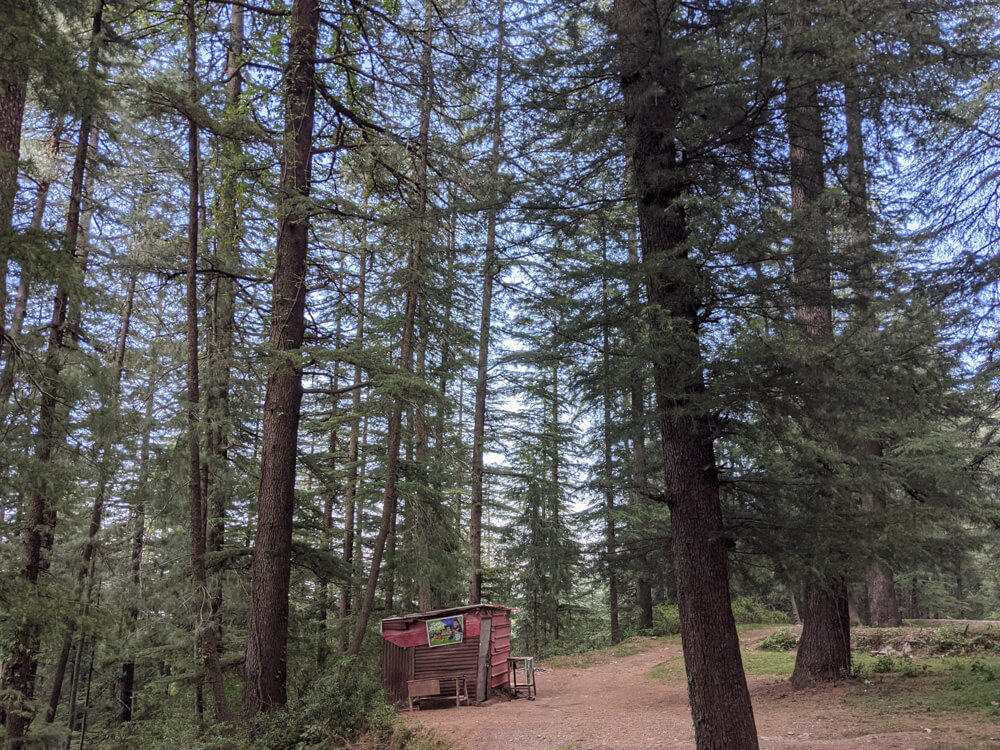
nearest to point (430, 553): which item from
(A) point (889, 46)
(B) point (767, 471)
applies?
(B) point (767, 471)

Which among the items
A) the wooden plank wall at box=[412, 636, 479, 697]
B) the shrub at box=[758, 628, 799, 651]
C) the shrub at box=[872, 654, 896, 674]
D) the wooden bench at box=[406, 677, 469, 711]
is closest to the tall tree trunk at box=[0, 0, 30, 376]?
the wooden plank wall at box=[412, 636, 479, 697]

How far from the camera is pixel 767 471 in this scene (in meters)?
6.81

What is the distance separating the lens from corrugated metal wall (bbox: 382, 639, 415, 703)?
36.8 ft

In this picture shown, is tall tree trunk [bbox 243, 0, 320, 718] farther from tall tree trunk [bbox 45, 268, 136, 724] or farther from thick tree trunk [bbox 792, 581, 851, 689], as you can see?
thick tree trunk [bbox 792, 581, 851, 689]

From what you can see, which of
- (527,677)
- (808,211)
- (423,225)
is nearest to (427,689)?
(527,677)

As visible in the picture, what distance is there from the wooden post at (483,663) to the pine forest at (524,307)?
1477 millimetres

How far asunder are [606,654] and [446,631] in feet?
28.8

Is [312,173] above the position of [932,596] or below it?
above

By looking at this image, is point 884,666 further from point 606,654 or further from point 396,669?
point 606,654

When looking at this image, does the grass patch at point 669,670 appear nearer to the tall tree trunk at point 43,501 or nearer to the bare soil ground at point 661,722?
the bare soil ground at point 661,722

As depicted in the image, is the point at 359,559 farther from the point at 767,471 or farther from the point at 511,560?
the point at 767,471

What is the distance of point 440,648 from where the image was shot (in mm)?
11188

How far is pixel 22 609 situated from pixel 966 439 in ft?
42.0

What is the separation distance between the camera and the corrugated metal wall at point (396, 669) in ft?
36.8
